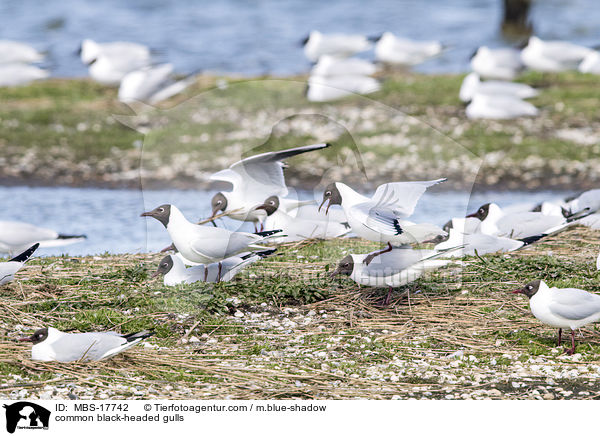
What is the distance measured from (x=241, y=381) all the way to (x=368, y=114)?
2088mm

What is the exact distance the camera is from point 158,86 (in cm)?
563

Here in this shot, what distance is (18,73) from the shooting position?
8922 millimetres

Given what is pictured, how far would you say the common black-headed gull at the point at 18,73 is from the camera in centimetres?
884

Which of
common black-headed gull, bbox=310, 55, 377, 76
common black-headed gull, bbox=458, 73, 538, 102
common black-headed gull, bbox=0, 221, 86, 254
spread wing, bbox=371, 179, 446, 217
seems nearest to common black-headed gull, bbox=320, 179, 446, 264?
spread wing, bbox=371, 179, 446, 217

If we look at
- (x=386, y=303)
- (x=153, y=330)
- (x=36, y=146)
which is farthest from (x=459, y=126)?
(x=153, y=330)

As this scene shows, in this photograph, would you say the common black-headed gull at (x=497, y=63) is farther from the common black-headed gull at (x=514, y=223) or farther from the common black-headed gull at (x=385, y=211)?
the common black-headed gull at (x=385, y=211)

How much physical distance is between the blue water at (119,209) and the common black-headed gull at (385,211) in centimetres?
9

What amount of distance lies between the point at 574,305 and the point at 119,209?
129 inches

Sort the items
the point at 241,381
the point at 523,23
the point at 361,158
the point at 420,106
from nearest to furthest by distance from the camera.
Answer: the point at 241,381 < the point at 361,158 < the point at 420,106 < the point at 523,23

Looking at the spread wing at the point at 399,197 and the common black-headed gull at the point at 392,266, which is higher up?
the spread wing at the point at 399,197

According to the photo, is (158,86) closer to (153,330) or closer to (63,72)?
(153,330)

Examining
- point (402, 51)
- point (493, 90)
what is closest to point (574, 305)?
point (493, 90)
